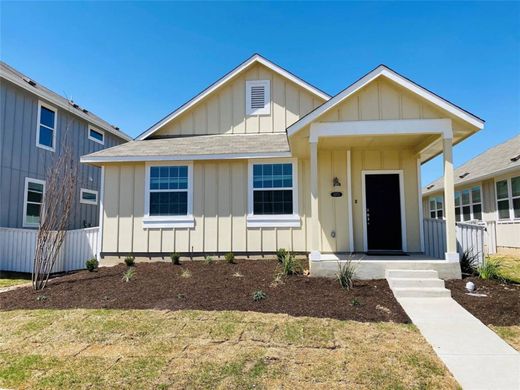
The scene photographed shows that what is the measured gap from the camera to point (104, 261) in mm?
9703

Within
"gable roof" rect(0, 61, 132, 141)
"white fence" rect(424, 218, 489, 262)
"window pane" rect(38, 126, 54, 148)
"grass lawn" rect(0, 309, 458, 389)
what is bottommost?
"grass lawn" rect(0, 309, 458, 389)

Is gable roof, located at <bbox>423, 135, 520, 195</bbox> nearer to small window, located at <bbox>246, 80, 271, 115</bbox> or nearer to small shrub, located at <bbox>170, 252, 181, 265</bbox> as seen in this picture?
small window, located at <bbox>246, 80, 271, 115</bbox>

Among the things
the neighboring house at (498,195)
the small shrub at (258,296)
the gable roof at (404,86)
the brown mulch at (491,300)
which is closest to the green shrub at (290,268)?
the small shrub at (258,296)

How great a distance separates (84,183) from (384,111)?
13291 mm

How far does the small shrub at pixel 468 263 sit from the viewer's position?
7534mm

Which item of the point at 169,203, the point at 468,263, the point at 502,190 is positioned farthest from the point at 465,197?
the point at 169,203

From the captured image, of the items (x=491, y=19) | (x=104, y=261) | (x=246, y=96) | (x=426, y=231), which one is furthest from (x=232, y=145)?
(x=491, y=19)

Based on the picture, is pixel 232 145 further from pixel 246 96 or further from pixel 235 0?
pixel 235 0

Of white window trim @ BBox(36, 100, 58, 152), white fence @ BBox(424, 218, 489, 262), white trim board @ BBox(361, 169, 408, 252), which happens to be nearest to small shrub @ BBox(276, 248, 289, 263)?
white trim board @ BBox(361, 169, 408, 252)

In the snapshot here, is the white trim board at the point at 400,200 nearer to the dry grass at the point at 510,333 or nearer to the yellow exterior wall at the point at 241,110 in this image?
the yellow exterior wall at the point at 241,110

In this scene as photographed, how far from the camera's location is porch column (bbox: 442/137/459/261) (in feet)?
22.7

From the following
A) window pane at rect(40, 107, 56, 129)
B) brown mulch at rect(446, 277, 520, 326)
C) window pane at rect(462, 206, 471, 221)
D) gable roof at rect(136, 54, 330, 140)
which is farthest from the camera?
window pane at rect(462, 206, 471, 221)

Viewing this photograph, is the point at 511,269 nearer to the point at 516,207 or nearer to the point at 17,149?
the point at 516,207

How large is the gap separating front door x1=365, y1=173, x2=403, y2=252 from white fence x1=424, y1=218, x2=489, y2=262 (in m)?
0.77
